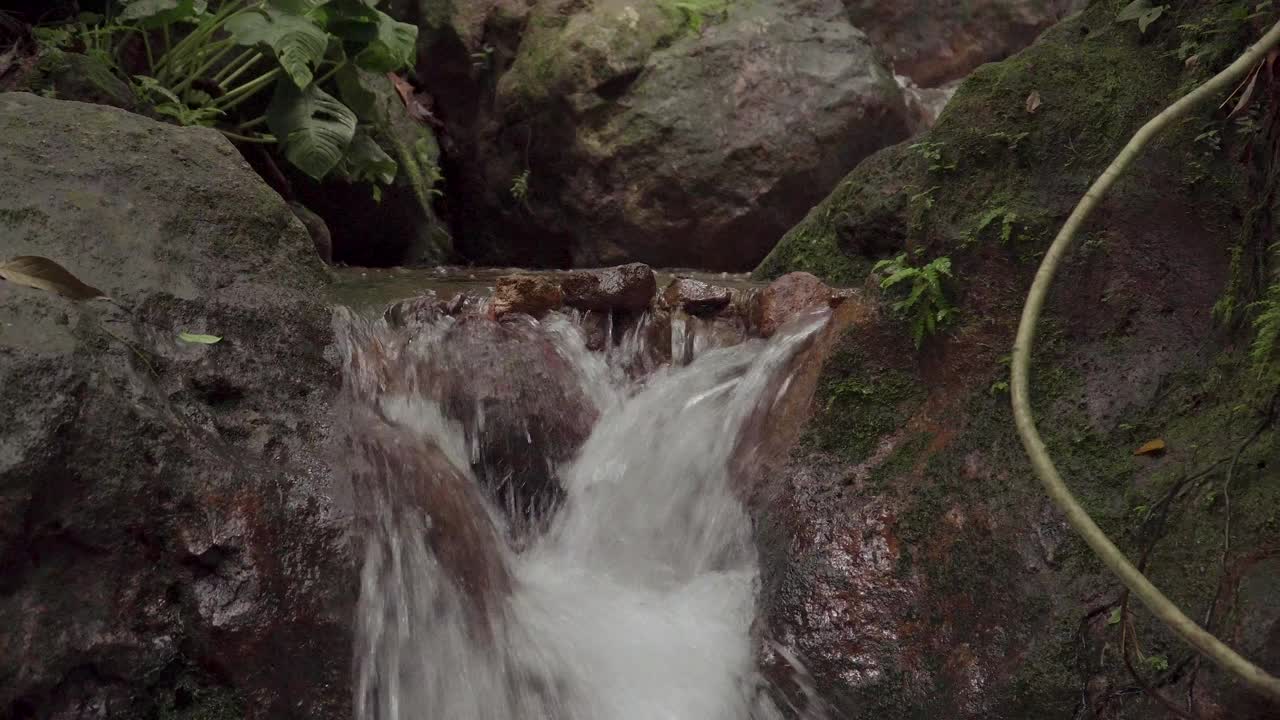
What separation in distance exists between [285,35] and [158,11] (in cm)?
62

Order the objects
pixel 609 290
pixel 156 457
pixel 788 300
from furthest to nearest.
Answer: pixel 609 290 < pixel 788 300 < pixel 156 457

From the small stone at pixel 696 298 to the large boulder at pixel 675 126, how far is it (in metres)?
2.54

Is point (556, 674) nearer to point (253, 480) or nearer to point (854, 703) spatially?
point (854, 703)

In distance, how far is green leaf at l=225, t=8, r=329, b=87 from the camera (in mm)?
4984

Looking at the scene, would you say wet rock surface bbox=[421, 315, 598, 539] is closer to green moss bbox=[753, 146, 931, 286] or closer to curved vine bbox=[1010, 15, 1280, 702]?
green moss bbox=[753, 146, 931, 286]

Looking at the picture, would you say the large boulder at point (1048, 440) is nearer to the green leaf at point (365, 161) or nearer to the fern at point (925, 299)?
the fern at point (925, 299)

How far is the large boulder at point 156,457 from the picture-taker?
92.6 inches

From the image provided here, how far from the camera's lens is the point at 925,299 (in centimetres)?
326

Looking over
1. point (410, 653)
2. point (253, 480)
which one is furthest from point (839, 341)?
point (253, 480)

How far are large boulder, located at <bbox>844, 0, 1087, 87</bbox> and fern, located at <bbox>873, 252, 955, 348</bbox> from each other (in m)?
8.38

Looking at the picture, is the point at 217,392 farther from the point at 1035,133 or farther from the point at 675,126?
the point at 675,126

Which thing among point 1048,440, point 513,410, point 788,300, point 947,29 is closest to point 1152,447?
point 1048,440

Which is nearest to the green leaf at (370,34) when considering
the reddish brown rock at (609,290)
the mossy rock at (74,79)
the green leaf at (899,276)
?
the mossy rock at (74,79)

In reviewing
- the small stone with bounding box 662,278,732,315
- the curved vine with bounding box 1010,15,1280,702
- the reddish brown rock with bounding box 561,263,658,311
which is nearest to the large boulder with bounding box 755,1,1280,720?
the curved vine with bounding box 1010,15,1280,702
